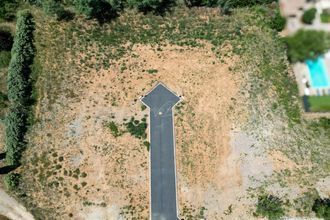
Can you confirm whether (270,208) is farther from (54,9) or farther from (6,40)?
(6,40)

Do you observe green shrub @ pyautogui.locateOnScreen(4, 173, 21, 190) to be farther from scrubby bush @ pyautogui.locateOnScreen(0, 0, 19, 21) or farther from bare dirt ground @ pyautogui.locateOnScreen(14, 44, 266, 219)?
scrubby bush @ pyautogui.locateOnScreen(0, 0, 19, 21)

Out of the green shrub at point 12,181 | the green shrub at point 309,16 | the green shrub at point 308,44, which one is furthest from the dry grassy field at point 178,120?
the green shrub at point 309,16

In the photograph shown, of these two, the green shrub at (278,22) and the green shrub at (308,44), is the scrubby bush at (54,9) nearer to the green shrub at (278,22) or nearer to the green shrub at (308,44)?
the green shrub at (278,22)

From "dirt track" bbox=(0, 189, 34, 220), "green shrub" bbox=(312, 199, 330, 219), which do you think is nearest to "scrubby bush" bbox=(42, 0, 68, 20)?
"dirt track" bbox=(0, 189, 34, 220)

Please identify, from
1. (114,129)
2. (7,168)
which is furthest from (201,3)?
(7,168)

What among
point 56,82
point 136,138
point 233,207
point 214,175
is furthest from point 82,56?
point 233,207

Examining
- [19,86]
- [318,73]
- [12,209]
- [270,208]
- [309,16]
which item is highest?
[309,16]
